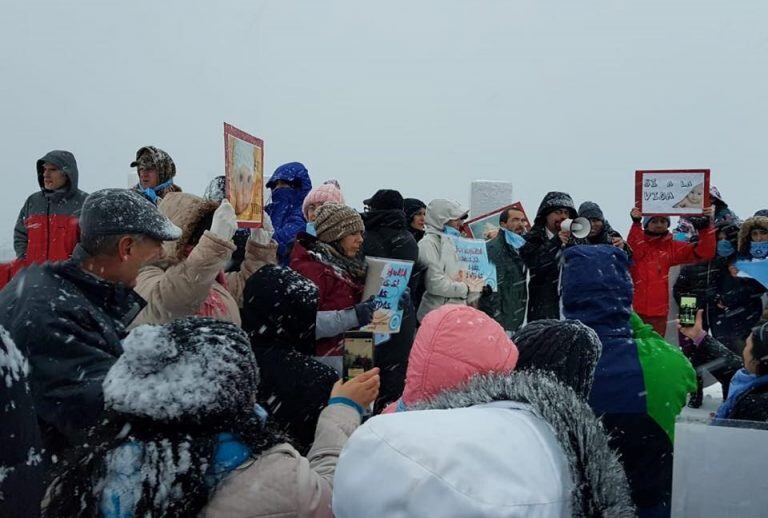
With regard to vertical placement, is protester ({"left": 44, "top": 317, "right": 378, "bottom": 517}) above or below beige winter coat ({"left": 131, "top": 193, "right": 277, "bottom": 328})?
below

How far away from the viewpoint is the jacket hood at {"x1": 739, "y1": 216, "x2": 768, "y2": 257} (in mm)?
6711

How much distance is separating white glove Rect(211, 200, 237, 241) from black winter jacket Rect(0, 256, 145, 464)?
85cm

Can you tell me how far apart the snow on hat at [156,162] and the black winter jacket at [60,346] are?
3.43 m

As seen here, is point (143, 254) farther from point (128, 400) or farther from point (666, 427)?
point (666, 427)

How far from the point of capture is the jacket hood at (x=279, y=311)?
9.89 feet

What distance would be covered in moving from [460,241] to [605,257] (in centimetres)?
344

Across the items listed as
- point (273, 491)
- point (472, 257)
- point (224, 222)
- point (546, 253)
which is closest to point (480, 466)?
point (273, 491)

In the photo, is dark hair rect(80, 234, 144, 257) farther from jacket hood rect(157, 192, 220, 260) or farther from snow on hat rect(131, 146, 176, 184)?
snow on hat rect(131, 146, 176, 184)

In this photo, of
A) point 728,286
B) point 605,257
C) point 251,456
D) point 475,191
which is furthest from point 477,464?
point 475,191

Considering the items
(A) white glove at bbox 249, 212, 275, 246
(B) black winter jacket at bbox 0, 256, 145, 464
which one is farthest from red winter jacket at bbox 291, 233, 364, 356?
(B) black winter jacket at bbox 0, 256, 145, 464

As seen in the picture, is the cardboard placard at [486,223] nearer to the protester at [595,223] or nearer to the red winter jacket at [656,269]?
the protester at [595,223]

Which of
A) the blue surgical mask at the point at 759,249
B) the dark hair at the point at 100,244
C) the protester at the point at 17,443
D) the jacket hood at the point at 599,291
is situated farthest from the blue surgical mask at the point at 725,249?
the protester at the point at 17,443

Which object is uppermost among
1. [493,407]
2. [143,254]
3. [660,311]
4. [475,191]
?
[475,191]

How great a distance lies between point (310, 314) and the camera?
3.05 metres
